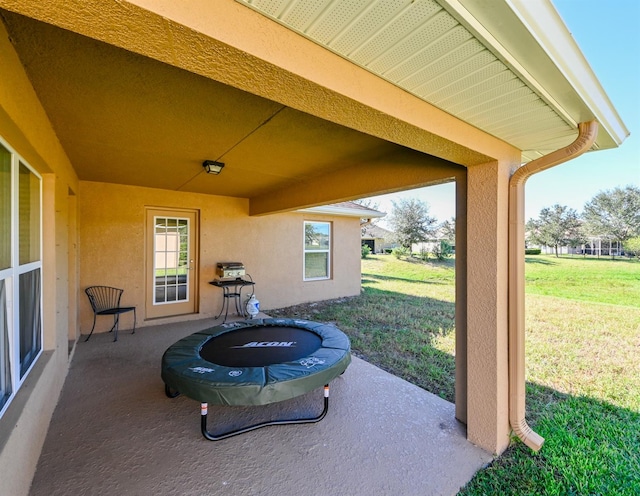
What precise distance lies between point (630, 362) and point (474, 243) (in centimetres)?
387

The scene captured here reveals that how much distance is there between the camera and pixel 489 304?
2270 mm

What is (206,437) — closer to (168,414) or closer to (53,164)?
(168,414)

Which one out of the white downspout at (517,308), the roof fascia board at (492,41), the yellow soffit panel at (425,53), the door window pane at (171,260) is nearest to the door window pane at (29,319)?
the yellow soffit panel at (425,53)

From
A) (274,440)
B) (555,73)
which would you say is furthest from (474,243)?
(274,440)

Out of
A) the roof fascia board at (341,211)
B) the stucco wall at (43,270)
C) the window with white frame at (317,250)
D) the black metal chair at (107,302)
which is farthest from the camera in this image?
the window with white frame at (317,250)

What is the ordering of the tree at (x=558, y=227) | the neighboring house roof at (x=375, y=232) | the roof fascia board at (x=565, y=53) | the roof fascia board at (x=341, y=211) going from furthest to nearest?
the neighboring house roof at (x=375, y=232) → the tree at (x=558, y=227) → the roof fascia board at (x=341, y=211) → the roof fascia board at (x=565, y=53)

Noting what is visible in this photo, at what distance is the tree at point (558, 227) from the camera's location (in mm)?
23030

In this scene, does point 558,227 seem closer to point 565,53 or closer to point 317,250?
point 317,250

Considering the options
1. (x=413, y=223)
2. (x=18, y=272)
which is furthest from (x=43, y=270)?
(x=413, y=223)

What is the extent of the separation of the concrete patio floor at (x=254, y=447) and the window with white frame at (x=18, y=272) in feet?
2.41

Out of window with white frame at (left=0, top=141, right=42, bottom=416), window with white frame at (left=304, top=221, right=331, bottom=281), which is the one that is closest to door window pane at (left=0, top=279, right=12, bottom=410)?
window with white frame at (left=0, top=141, right=42, bottom=416)

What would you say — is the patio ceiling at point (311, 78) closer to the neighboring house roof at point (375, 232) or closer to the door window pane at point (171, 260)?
the door window pane at point (171, 260)

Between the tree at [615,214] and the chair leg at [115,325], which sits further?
the tree at [615,214]

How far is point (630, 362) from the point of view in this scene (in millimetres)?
3979
